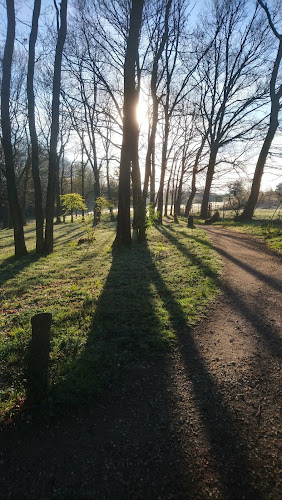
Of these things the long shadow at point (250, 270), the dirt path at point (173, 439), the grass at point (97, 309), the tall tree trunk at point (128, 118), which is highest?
the tall tree trunk at point (128, 118)

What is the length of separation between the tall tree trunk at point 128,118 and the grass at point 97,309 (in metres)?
1.30

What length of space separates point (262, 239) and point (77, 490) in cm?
1074

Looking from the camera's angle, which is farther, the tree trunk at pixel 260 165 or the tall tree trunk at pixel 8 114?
the tree trunk at pixel 260 165

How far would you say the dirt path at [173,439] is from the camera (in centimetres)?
204

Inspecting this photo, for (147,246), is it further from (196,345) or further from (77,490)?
(77,490)

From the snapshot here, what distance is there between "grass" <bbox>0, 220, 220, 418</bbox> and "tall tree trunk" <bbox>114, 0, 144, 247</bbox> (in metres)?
1.30

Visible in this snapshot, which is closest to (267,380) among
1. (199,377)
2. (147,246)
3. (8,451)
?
(199,377)

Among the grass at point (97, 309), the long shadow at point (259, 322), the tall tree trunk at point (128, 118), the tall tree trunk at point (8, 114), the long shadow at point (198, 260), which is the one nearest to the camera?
the grass at point (97, 309)

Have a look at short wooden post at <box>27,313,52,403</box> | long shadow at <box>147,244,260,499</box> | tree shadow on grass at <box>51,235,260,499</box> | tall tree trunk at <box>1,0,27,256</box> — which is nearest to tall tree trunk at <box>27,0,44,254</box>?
tall tree trunk at <box>1,0,27,256</box>

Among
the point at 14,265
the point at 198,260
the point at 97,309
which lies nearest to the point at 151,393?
the point at 97,309

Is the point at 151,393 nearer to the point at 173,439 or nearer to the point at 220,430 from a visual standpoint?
the point at 173,439

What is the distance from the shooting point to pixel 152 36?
42.3 feet

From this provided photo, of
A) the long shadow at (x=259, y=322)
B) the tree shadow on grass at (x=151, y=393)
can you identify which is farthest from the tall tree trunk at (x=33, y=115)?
the long shadow at (x=259, y=322)

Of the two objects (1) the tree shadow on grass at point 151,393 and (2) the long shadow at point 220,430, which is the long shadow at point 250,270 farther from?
(2) the long shadow at point 220,430
